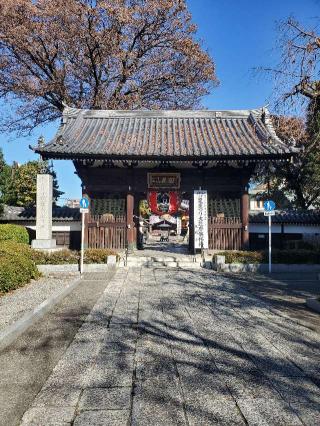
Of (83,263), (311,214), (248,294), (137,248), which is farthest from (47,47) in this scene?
(248,294)

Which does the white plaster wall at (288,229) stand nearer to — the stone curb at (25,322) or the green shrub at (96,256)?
the green shrub at (96,256)

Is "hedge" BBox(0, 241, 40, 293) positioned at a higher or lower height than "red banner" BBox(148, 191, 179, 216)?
lower

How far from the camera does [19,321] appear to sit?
5.71 m

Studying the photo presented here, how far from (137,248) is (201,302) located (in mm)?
10816

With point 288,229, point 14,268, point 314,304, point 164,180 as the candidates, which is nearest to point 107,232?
point 164,180

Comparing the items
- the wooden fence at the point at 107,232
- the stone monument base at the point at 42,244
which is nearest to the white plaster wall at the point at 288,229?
the wooden fence at the point at 107,232

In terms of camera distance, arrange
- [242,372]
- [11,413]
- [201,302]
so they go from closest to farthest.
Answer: [11,413], [242,372], [201,302]

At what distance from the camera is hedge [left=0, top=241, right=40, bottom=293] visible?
8.87m

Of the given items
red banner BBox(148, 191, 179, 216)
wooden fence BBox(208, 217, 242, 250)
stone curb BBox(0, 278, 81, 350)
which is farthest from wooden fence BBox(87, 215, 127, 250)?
stone curb BBox(0, 278, 81, 350)

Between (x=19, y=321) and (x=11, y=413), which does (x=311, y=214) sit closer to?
(x=19, y=321)

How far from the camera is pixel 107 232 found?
53.0ft

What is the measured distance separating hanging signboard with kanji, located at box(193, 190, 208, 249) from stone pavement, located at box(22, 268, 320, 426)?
818 centimetres

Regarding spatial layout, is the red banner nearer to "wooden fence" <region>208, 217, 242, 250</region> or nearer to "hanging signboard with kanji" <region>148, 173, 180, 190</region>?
"hanging signboard with kanji" <region>148, 173, 180, 190</region>

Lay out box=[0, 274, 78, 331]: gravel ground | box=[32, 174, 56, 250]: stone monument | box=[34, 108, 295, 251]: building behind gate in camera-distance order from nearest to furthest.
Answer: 1. box=[0, 274, 78, 331]: gravel ground
2. box=[32, 174, 56, 250]: stone monument
3. box=[34, 108, 295, 251]: building behind gate
